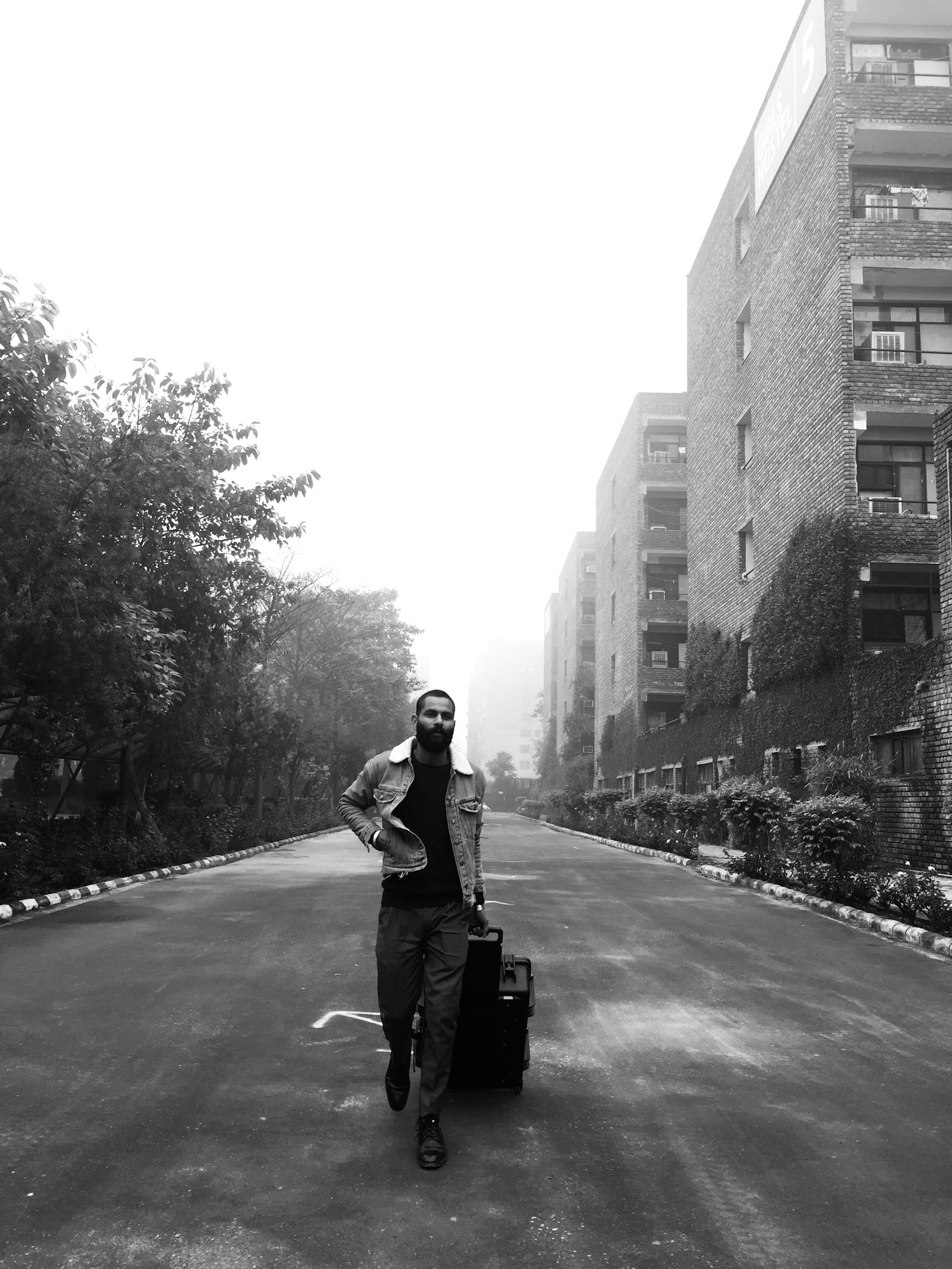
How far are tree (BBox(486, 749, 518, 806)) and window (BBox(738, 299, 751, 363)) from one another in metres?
86.7

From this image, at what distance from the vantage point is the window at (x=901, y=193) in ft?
88.8

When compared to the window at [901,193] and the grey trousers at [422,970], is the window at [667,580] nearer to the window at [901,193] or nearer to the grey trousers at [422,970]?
the window at [901,193]

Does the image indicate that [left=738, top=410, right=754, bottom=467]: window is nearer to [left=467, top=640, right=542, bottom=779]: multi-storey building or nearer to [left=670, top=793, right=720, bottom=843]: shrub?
[left=670, top=793, right=720, bottom=843]: shrub

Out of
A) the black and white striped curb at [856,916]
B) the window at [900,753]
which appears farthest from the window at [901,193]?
the black and white striped curb at [856,916]

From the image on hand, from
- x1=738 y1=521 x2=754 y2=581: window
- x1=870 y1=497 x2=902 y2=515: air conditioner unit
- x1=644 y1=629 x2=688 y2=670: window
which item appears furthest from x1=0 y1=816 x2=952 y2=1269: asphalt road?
x1=644 y1=629 x2=688 y2=670: window

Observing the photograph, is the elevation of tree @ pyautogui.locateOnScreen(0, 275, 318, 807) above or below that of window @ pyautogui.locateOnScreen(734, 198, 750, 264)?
below

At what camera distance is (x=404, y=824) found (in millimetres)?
5023

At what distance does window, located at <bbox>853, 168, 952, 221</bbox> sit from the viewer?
88.8 feet

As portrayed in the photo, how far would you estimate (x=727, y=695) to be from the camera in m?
32.8

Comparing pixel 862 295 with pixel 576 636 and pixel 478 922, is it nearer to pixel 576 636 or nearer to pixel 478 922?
pixel 478 922

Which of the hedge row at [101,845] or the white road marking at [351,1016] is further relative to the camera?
the hedge row at [101,845]

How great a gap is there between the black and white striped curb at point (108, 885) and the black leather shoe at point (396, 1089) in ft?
27.5

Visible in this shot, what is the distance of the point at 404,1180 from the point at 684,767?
115 feet

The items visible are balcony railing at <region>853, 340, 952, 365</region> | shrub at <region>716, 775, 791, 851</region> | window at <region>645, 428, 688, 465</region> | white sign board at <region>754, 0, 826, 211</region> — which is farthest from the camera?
window at <region>645, 428, 688, 465</region>
